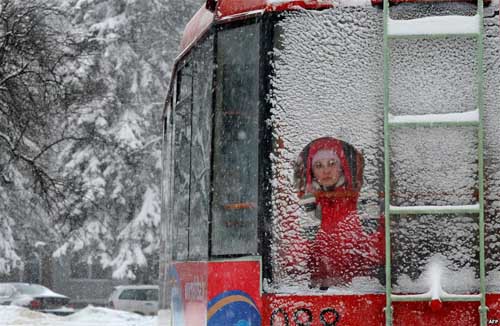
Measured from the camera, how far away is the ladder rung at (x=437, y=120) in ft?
15.5

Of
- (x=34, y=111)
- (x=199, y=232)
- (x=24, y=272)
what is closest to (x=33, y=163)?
(x=34, y=111)

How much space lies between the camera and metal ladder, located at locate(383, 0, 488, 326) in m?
4.61

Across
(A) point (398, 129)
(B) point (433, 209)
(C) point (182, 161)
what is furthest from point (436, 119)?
(C) point (182, 161)

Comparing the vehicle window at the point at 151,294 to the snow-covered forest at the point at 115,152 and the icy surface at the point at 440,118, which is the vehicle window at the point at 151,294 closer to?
the snow-covered forest at the point at 115,152

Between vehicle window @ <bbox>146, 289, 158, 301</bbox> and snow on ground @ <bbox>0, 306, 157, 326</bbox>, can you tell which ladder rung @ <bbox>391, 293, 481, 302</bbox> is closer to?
snow on ground @ <bbox>0, 306, 157, 326</bbox>

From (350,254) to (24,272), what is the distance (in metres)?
36.0

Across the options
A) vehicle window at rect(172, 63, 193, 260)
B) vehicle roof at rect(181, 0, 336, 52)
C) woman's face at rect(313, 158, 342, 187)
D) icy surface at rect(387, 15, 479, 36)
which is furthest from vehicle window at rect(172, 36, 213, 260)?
icy surface at rect(387, 15, 479, 36)

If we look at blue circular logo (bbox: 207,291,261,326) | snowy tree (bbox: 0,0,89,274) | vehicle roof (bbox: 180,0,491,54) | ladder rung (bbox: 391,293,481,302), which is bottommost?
blue circular logo (bbox: 207,291,261,326)

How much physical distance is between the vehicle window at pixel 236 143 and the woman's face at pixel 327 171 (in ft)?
1.07

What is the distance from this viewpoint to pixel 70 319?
1989cm

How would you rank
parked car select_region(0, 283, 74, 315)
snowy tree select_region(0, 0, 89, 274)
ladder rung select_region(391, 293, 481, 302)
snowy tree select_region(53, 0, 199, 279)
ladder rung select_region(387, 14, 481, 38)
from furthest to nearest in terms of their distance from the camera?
snowy tree select_region(53, 0, 199, 279), parked car select_region(0, 283, 74, 315), snowy tree select_region(0, 0, 89, 274), ladder rung select_region(387, 14, 481, 38), ladder rung select_region(391, 293, 481, 302)

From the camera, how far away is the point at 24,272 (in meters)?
39.3

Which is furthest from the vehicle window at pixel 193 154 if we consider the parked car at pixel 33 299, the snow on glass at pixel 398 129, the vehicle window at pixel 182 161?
the parked car at pixel 33 299

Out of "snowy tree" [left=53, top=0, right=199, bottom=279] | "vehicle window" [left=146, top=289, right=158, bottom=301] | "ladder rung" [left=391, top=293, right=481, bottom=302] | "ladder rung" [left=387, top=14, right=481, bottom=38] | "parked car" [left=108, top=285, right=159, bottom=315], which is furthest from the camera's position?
"snowy tree" [left=53, top=0, right=199, bottom=279]
